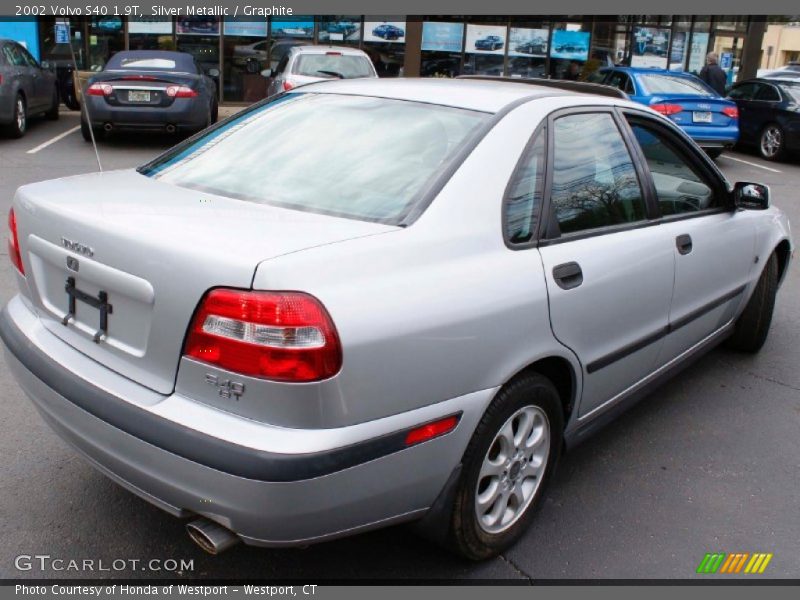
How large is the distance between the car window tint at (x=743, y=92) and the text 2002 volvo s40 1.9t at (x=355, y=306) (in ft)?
42.9

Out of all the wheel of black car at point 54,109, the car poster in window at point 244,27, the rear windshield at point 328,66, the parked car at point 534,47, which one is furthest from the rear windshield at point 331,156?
the parked car at point 534,47

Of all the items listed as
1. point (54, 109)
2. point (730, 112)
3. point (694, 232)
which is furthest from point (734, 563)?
point (54, 109)

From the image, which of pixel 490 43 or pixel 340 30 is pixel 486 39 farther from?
pixel 340 30

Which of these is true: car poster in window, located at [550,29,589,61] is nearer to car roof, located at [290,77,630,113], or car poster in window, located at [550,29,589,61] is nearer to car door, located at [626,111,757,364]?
car door, located at [626,111,757,364]

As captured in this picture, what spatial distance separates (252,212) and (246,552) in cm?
123

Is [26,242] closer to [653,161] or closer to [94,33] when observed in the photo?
[653,161]

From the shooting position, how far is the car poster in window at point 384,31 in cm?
1917

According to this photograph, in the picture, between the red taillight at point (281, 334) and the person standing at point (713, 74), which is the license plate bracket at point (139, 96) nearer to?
the red taillight at point (281, 334)

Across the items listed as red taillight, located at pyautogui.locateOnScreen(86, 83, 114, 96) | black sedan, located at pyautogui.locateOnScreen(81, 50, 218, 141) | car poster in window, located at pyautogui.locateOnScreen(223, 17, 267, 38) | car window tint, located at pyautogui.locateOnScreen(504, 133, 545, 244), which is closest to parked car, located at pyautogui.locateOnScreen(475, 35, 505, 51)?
car poster in window, located at pyautogui.locateOnScreen(223, 17, 267, 38)

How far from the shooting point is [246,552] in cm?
293

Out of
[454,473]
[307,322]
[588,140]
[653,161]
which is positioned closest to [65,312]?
[307,322]

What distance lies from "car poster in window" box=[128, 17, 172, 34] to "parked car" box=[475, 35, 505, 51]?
7360 mm

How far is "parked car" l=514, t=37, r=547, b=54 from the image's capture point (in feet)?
67.9

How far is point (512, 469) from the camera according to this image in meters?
2.90
